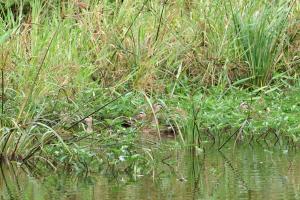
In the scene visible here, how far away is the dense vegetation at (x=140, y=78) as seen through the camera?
6.39 meters

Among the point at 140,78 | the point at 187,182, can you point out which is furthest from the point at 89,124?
the point at 187,182

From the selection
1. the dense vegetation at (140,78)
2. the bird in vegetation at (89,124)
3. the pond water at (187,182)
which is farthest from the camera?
the bird in vegetation at (89,124)

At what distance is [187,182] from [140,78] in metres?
3.18

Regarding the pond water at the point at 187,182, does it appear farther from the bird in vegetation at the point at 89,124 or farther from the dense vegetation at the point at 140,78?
the bird in vegetation at the point at 89,124

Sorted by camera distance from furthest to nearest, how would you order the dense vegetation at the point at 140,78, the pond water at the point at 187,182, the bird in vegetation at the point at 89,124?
the bird in vegetation at the point at 89,124
the dense vegetation at the point at 140,78
the pond water at the point at 187,182

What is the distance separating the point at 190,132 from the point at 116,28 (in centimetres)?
279

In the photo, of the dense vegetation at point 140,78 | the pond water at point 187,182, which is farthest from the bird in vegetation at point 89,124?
the pond water at point 187,182

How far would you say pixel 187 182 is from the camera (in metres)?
5.39

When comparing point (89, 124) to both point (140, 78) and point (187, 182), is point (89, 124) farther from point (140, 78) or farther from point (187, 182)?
point (187, 182)

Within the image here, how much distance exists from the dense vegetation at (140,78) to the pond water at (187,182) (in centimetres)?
26

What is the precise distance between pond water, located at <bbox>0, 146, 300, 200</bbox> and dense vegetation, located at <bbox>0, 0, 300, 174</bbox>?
0.85 feet

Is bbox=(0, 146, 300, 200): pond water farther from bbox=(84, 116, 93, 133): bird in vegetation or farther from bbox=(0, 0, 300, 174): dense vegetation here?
bbox=(84, 116, 93, 133): bird in vegetation

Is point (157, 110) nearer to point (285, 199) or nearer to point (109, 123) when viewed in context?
point (109, 123)

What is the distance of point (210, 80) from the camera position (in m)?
9.02
